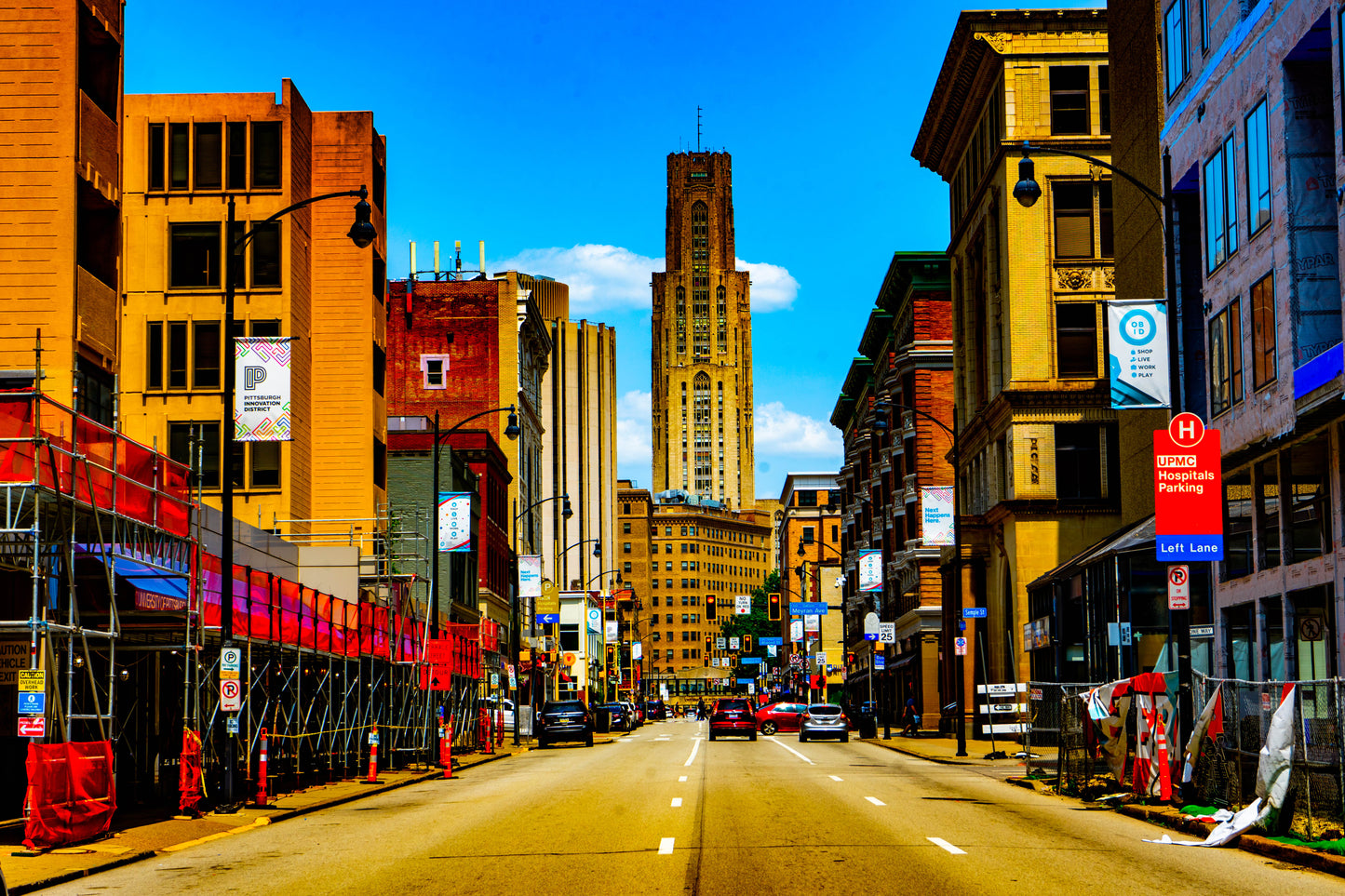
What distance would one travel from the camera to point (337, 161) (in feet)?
191

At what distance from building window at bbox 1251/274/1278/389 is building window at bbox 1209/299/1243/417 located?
80cm

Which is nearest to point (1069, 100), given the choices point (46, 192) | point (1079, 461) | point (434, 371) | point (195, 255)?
point (1079, 461)

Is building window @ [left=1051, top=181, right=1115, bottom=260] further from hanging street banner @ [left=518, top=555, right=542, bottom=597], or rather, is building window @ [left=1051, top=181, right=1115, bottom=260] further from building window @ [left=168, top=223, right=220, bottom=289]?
building window @ [left=168, top=223, right=220, bottom=289]

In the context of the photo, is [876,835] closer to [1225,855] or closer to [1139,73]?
[1225,855]

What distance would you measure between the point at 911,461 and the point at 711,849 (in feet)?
196

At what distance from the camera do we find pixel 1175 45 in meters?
35.2

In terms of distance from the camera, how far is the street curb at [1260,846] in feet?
Result: 50.2

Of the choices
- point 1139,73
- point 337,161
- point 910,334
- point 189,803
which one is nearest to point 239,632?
point 189,803

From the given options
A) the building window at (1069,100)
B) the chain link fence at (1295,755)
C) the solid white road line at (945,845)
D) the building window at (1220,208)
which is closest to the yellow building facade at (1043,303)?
the building window at (1069,100)

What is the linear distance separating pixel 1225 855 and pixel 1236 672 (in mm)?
16689

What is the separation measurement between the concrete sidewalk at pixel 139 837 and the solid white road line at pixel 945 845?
938 centimetres

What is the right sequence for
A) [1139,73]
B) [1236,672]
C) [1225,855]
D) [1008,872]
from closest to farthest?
[1008,872] → [1225,855] → [1236,672] → [1139,73]

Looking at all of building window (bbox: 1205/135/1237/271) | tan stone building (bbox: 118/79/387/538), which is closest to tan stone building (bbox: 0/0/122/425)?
tan stone building (bbox: 118/79/387/538)

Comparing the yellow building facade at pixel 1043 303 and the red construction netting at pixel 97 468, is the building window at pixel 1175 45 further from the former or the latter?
the red construction netting at pixel 97 468
